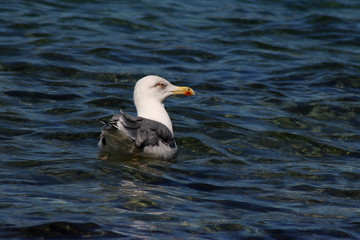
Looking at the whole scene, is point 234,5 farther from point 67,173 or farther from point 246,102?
point 67,173

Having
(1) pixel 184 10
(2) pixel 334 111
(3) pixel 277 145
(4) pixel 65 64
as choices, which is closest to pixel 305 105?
(2) pixel 334 111

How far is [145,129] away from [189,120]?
2536mm

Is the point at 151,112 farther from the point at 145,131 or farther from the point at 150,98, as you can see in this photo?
the point at 145,131

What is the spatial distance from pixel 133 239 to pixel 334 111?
264 inches

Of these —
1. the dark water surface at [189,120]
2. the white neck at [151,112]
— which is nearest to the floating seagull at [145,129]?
the white neck at [151,112]

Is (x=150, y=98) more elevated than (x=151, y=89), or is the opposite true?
(x=151, y=89)

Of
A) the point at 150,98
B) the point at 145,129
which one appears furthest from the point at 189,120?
the point at 145,129

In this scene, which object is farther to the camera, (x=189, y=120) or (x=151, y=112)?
(x=189, y=120)

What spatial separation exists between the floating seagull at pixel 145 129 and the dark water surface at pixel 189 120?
20 cm

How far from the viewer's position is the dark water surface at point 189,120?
243 inches

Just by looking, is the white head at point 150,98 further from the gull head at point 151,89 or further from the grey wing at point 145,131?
the grey wing at point 145,131

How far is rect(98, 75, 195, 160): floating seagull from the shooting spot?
7793mm

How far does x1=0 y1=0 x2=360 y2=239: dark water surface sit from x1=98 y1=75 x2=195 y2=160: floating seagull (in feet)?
0.64

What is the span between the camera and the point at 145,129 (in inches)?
316
